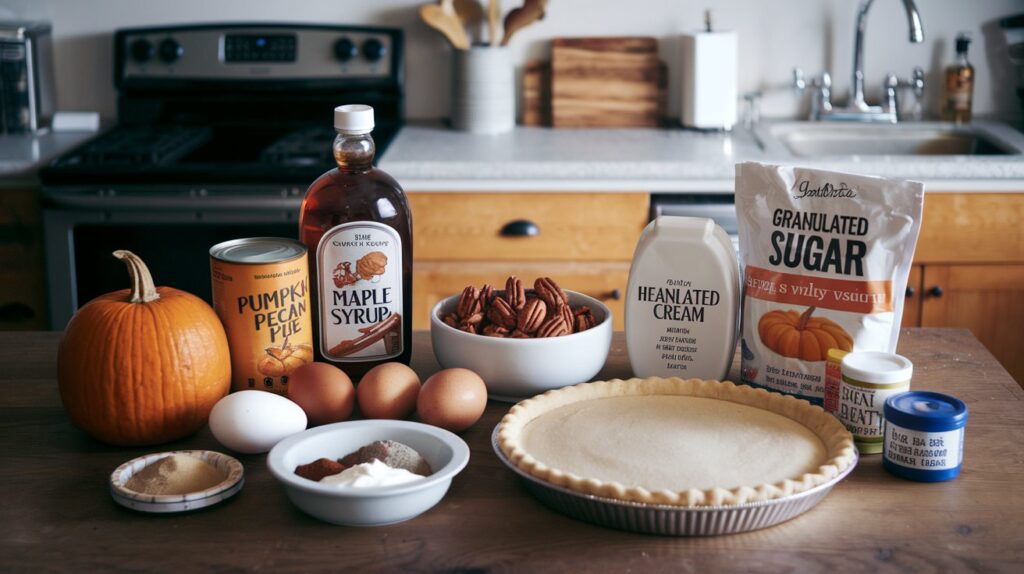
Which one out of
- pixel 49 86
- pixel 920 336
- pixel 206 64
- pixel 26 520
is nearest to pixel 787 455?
pixel 920 336

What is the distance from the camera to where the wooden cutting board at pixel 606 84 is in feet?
9.82

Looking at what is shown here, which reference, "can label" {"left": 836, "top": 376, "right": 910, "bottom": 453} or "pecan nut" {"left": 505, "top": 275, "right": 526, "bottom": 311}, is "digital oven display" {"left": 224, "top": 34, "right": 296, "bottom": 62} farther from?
"can label" {"left": 836, "top": 376, "right": 910, "bottom": 453}

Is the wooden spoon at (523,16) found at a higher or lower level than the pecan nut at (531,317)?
higher

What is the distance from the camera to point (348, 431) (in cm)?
112

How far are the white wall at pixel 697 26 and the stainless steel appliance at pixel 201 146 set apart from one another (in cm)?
7

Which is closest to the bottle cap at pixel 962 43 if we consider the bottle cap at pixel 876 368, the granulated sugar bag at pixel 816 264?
the granulated sugar bag at pixel 816 264

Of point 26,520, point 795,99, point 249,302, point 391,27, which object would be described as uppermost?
point 391,27

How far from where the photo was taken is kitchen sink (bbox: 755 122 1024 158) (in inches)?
Result: 117

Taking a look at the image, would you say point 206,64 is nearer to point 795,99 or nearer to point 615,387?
point 795,99

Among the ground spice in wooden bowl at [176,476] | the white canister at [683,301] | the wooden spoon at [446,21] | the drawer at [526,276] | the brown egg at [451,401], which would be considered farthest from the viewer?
the wooden spoon at [446,21]

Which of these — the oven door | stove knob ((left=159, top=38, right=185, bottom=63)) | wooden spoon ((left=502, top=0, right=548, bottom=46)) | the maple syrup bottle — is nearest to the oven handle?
the oven door

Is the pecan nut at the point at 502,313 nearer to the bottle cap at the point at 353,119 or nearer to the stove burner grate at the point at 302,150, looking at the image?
the bottle cap at the point at 353,119

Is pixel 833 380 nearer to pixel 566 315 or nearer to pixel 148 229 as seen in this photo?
pixel 566 315

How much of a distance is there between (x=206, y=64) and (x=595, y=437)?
2282mm
